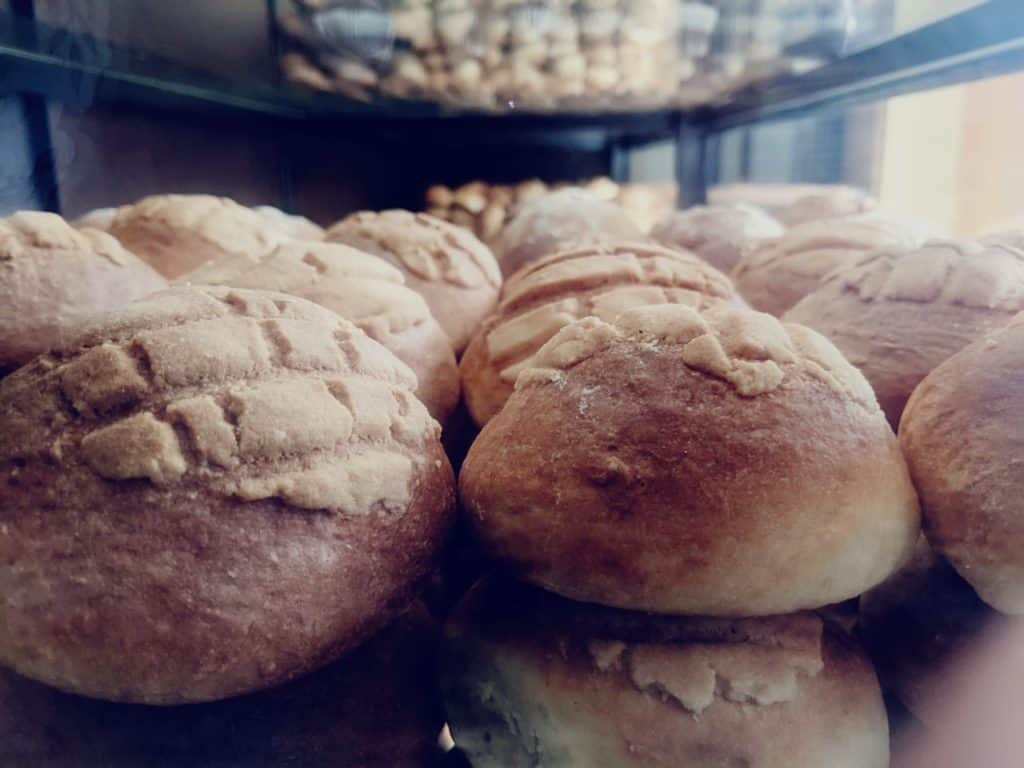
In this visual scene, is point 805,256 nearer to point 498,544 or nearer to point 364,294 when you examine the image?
point 364,294

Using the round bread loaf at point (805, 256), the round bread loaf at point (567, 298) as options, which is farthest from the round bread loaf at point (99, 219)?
the round bread loaf at point (805, 256)

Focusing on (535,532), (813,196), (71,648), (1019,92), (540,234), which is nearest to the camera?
(71,648)

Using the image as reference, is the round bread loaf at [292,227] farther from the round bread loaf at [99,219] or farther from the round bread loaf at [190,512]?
the round bread loaf at [190,512]

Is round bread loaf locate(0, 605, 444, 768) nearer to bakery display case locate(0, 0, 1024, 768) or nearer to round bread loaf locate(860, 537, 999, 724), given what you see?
bakery display case locate(0, 0, 1024, 768)

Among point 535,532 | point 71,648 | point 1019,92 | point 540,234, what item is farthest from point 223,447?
point 1019,92

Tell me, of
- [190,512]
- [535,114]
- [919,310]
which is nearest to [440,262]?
[919,310]

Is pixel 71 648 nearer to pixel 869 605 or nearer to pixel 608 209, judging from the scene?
pixel 869 605
